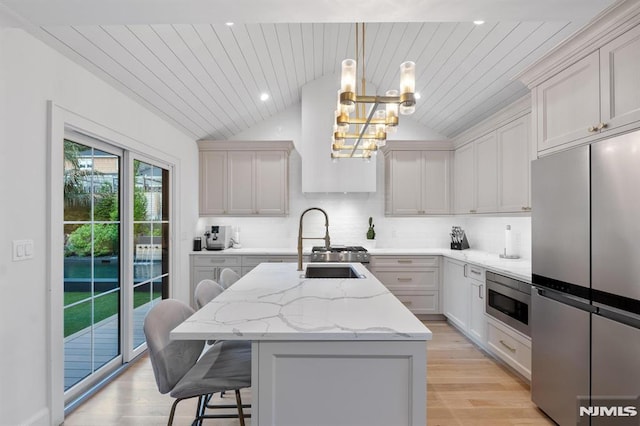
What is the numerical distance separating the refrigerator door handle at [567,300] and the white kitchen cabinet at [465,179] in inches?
78.3

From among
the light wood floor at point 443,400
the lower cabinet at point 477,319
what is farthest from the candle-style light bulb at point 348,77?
the lower cabinet at point 477,319

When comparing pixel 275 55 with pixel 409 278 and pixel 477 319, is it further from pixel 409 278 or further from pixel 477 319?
pixel 477 319

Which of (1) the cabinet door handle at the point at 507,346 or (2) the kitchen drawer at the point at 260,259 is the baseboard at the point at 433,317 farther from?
(2) the kitchen drawer at the point at 260,259

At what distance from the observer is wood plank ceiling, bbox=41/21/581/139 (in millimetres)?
2459

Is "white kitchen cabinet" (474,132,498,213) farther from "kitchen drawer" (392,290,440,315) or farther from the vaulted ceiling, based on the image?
"kitchen drawer" (392,290,440,315)

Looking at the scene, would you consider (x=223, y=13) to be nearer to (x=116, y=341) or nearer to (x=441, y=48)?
(x=441, y=48)

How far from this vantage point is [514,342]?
281 cm

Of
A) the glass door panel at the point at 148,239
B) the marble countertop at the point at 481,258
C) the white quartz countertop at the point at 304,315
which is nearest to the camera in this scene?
the white quartz countertop at the point at 304,315

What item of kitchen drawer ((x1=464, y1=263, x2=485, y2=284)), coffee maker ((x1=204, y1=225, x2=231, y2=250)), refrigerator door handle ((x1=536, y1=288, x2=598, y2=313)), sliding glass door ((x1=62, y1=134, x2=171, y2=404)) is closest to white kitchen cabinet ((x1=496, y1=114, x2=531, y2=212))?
kitchen drawer ((x1=464, y1=263, x2=485, y2=284))

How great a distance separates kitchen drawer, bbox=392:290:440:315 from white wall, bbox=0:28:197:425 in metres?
3.55

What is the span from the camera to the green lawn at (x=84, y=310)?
7.91 feet

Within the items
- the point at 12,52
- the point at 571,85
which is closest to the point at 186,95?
the point at 12,52

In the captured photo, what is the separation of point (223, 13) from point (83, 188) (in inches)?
67.2

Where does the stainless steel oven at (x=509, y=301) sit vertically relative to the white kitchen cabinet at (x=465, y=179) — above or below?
below
